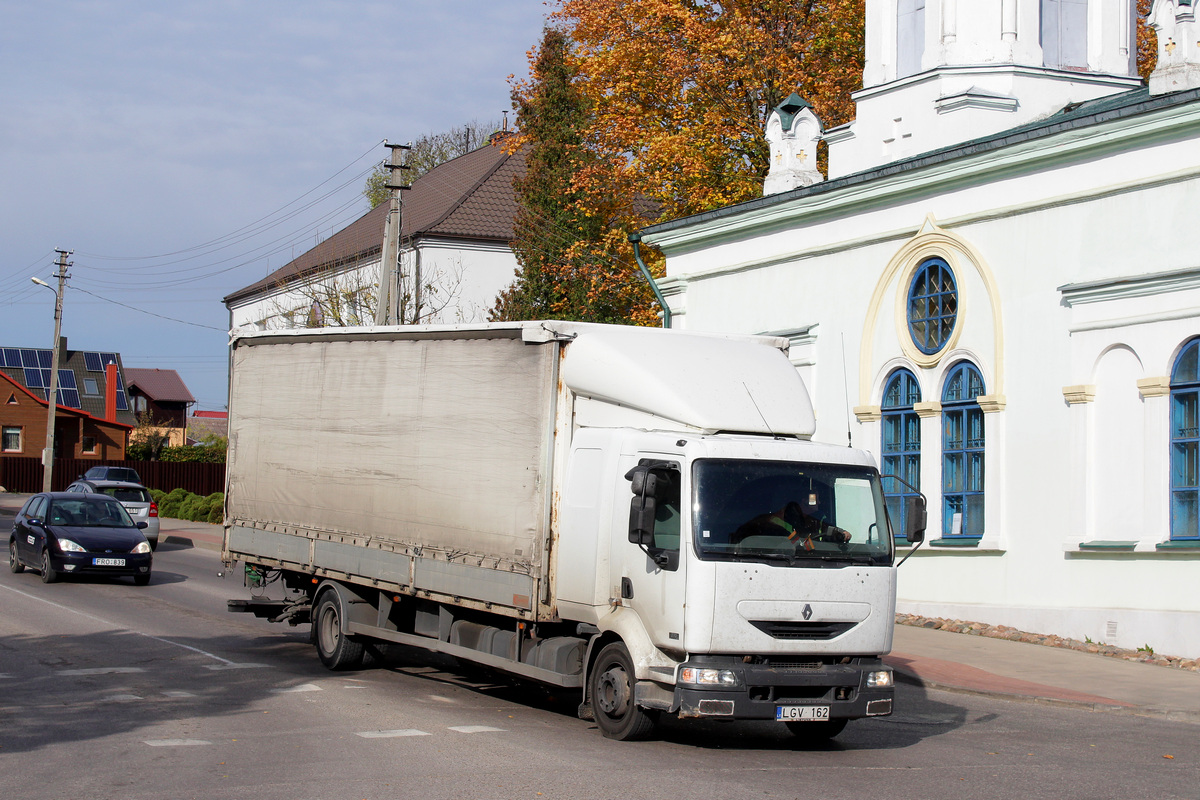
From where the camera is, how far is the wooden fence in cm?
5101

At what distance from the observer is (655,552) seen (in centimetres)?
886

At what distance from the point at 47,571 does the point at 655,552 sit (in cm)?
1543

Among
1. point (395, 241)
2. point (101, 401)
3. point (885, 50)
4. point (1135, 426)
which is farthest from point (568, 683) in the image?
point (101, 401)

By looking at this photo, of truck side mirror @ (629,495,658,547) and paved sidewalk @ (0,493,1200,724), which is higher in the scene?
truck side mirror @ (629,495,658,547)

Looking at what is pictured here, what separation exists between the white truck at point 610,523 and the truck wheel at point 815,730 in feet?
0.12

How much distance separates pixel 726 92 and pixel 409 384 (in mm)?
19557

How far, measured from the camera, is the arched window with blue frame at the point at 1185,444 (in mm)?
14617

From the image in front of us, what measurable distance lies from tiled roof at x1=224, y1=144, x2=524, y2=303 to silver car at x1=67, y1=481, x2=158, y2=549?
12.9 metres

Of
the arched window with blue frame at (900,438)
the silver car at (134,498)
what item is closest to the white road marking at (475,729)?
the arched window with blue frame at (900,438)

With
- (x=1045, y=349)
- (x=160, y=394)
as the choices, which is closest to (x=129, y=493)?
(x=1045, y=349)

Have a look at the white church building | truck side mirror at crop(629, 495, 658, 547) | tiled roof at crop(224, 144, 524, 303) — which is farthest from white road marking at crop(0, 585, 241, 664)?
tiled roof at crop(224, 144, 524, 303)

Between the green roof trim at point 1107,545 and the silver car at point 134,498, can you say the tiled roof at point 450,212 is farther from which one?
the green roof trim at point 1107,545

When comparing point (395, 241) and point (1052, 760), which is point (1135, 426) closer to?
point (1052, 760)

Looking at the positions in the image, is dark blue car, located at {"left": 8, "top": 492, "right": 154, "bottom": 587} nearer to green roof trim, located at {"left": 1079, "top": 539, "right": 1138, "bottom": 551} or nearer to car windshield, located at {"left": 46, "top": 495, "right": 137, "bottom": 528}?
car windshield, located at {"left": 46, "top": 495, "right": 137, "bottom": 528}
